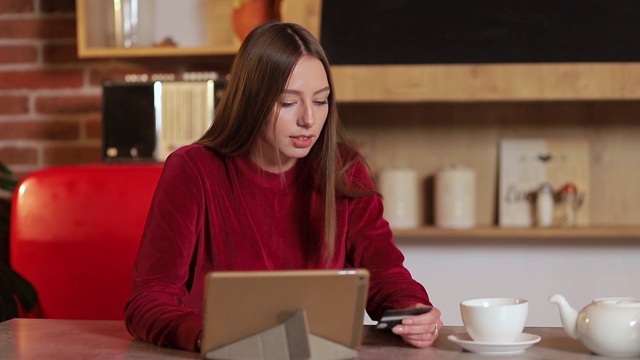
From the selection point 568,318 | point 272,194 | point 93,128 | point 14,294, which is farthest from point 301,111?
point 93,128

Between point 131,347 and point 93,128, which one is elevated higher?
point 93,128

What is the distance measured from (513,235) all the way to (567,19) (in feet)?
2.06

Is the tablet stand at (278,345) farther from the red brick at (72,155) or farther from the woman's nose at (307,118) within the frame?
the red brick at (72,155)

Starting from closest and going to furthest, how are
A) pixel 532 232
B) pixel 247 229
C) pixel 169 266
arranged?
pixel 169 266
pixel 247 229
pixel 532 232

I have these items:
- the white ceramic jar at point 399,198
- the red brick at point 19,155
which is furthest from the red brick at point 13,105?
the white ceramic jar at point 399,198

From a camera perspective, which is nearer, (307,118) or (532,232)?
(307,118)

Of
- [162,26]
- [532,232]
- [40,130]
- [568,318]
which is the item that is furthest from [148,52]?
[568,318]

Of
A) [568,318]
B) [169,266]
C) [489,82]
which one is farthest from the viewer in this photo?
[489,82]

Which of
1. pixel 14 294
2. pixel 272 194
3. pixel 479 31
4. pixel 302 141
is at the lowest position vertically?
pixel 14 294

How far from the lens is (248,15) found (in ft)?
8.54

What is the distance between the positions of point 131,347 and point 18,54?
176 cm

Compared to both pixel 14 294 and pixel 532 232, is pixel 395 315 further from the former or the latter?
pixel 532 232

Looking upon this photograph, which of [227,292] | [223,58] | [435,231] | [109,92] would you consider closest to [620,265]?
[435,231]

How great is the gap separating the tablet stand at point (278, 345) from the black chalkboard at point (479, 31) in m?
1.52
